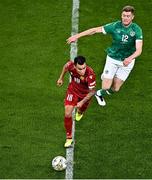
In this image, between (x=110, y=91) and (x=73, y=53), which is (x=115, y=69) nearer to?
(x=110, y=91)

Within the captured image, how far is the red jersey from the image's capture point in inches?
486

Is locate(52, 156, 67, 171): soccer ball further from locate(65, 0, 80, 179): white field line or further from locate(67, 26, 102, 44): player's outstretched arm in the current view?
locate(67, 26, 102, 44): player's outstretched arm

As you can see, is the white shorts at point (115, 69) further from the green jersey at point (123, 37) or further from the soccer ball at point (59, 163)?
the soccer ball at point (59, 163)

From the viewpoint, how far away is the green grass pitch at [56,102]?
12.1 meters

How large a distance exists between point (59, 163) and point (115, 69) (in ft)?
10.6

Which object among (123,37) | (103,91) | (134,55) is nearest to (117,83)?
(103,91)

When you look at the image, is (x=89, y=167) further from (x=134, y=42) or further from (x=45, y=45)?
(x=45, y=45)

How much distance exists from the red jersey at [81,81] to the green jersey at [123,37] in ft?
4.68

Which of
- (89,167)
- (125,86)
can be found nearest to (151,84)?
(125,86)

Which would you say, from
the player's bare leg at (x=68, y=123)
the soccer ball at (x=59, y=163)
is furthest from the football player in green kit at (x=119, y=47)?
the soccer ball at (x=59, y=163)

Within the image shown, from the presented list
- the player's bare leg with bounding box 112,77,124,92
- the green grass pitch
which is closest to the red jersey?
the green grass pitch

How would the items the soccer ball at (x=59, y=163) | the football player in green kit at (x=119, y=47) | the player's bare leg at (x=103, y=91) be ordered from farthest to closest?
the player's bare leg at (x=103, y=91) < the football player in green kit at (x=119, y=47) < the soccer ball at (x=59, y=163)

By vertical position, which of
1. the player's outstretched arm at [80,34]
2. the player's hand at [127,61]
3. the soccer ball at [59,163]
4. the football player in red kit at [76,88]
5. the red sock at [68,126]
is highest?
the player's outstretched arm at [80,34]

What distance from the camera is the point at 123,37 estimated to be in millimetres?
13336
